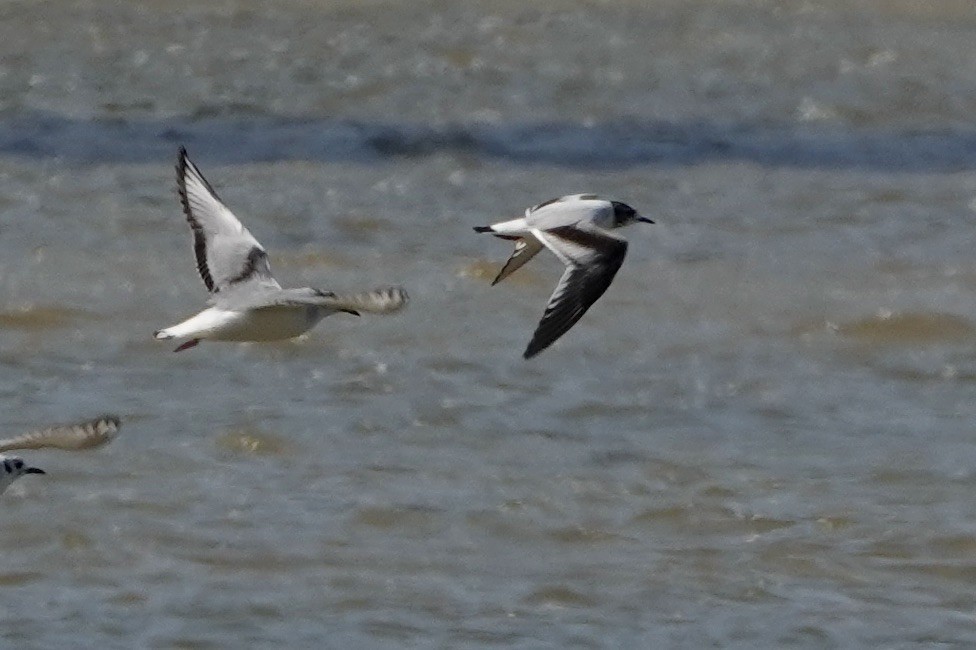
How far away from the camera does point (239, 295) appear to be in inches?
285

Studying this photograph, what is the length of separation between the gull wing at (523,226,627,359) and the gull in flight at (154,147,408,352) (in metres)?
0.63

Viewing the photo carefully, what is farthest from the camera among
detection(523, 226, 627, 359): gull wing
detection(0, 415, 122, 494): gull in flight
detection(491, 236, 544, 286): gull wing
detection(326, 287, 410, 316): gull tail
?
detection(491, 236, 544, 286): gull wing

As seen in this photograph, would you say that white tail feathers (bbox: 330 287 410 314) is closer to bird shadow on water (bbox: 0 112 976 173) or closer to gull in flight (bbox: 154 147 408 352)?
gull in flight (bbox: 154 147 408 352)

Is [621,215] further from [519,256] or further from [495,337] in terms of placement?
[495,337]

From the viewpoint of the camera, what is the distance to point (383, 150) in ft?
44.3

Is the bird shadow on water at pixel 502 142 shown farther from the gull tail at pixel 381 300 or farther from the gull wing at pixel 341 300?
the gull tail at pixel 381 300

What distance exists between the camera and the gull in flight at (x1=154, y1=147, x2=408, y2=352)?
673cm

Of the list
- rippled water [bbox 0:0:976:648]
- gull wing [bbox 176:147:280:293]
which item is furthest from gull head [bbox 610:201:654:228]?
gull wing [bbox 176:147:280:293]

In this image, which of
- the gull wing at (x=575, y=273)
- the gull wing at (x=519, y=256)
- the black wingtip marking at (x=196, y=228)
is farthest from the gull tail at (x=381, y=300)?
the gull wing at (x=519, y=256)

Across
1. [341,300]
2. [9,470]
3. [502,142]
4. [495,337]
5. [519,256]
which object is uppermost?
[341,300]

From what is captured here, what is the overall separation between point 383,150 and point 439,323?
363 centimetres

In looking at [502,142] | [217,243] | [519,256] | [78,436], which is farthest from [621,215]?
[502,142]

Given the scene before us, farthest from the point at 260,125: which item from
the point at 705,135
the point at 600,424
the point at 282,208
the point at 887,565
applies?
the point at 887,565

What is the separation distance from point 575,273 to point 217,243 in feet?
4.38
